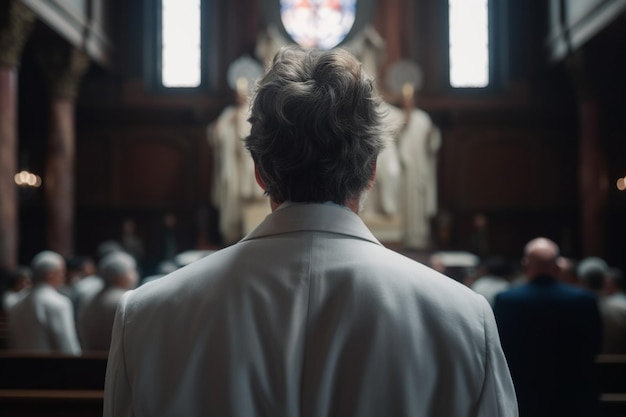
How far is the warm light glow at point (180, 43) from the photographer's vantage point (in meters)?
17.0

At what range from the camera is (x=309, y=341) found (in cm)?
122

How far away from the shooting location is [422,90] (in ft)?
54.2

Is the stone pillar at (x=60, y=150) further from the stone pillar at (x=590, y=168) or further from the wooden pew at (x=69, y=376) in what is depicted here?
the wooden pew at (x=69, y=376)

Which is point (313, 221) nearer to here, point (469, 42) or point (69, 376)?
point (69, 376)

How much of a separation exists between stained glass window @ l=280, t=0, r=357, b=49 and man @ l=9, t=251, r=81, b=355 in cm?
1232

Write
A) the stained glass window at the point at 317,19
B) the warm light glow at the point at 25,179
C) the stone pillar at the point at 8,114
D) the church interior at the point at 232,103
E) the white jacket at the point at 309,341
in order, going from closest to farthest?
1. the white jacket at the point at 309,341
2. the stone pillar at the point at 8,114
3. the warm light glow at the point at 25,179
4. the church interior at the point at 232,103
5. the stained glass window at the point at 317,19

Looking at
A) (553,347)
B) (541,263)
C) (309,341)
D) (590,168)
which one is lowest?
(553,347)

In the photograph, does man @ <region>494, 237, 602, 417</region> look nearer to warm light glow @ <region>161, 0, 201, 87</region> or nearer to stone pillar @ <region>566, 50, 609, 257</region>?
stone pillar @ <region>566, 50, 609, 257</region>

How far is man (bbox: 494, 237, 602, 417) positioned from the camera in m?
3.66

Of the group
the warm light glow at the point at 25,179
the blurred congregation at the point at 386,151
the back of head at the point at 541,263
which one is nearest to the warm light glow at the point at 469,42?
the blurred congregation at the point at 386,151

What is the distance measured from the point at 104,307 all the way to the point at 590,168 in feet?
39.2

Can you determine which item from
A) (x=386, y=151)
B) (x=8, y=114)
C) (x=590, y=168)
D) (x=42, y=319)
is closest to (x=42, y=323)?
(x=42, y=319)

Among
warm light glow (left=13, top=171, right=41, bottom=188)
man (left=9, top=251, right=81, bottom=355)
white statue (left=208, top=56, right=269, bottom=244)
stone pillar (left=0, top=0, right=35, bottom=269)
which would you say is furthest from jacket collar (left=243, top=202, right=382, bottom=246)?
warm light glow (left=13, top=171, right=41, bottom=188)

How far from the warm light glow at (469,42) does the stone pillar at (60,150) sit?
748cm
